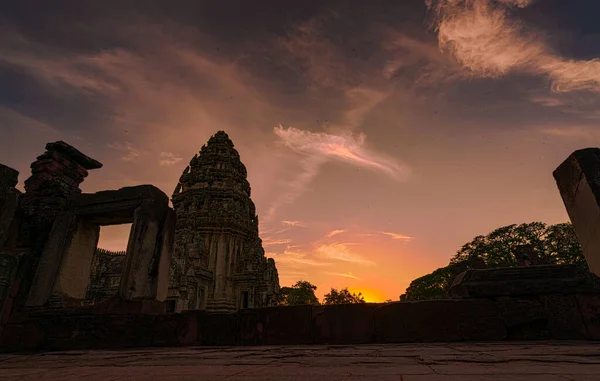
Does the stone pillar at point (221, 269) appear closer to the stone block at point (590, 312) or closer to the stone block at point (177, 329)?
the stone block at point (177, 329)

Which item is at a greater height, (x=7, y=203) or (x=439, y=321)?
(x=7, y=203)

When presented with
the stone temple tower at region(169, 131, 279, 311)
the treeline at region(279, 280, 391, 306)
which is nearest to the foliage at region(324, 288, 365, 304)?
the treeline at region(279, 280, 391, 306)

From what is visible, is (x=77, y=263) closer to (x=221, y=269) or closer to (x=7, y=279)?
(x=7, y=279)

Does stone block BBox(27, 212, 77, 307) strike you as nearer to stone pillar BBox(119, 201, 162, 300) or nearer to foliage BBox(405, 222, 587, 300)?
stone pillar BBox(119, 201, 162, 300)

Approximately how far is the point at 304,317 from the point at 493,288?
8.77ft

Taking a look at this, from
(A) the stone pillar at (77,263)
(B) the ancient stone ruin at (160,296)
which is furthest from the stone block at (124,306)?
(A) the stone pillar at (77,263)

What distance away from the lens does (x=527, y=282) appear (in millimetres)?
4359

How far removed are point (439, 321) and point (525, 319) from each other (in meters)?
1.06

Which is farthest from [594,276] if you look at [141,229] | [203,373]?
[141,229]

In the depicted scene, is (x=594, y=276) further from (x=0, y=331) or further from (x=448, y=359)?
(x=0, y=331)

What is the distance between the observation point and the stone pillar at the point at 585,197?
158 inches

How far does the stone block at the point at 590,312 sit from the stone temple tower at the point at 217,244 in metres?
16.8

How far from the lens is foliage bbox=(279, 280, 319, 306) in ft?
170

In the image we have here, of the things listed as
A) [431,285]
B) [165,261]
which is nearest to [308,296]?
[431,285]
